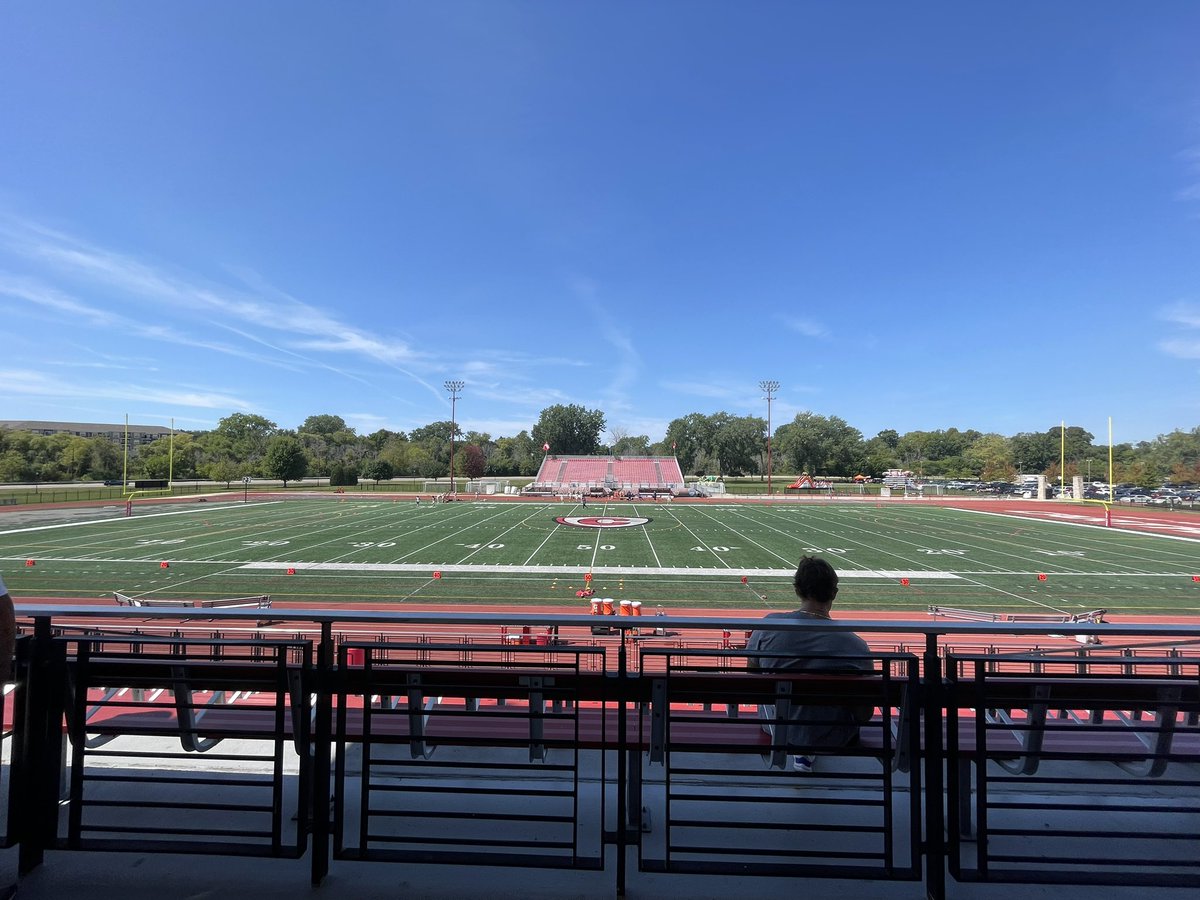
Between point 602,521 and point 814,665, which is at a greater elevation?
point 814,665

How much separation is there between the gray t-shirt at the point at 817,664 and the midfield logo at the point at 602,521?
3020 centimetres

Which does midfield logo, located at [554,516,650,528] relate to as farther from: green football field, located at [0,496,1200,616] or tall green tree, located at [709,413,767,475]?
tall green tree, located at [709,413,767,475]

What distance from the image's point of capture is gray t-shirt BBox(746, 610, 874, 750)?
8.00 feet

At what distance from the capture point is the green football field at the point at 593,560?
1630 cm

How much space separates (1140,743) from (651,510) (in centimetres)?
4094

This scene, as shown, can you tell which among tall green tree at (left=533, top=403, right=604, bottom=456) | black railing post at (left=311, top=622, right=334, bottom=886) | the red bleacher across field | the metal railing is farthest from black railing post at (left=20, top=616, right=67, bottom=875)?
tall green tree at (left=533, top=403, right=604, bottom=456)

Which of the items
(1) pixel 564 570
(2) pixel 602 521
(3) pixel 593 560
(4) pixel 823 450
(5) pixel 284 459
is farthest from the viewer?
(4) pixel 823 450

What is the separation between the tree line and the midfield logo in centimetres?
4495

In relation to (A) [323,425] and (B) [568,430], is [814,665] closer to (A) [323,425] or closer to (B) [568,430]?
(B) [568,430]

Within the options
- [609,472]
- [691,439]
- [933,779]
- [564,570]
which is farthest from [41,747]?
[691,439]

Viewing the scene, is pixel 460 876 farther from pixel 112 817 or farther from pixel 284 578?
pixel 284 578

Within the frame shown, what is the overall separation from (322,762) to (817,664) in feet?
7.33

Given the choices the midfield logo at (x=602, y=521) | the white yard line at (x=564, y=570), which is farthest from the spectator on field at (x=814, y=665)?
the midfield logo at (x=602, y=521)

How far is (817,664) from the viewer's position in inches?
99.2
